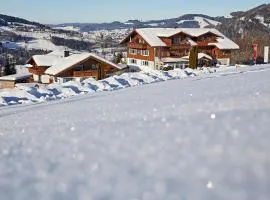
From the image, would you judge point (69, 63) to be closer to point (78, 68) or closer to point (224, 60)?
point (78, 68)

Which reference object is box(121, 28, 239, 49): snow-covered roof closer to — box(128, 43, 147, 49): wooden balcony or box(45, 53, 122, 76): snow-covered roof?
box(128, 43, 147, 49): wooden balcony

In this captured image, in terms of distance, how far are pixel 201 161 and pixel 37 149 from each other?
6.32 ft

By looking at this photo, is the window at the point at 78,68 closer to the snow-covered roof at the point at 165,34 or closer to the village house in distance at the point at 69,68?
the village house in distance at the point at 69,68

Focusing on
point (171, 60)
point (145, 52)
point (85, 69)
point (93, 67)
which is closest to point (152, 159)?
point (85, 69)

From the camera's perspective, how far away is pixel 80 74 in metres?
36.3

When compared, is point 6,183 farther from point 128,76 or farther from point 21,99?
point 128,76

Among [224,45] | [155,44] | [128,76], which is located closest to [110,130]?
[128,76]

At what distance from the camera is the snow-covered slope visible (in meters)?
2.79

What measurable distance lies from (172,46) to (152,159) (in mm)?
42037

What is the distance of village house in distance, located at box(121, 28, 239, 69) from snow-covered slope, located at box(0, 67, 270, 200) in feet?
127

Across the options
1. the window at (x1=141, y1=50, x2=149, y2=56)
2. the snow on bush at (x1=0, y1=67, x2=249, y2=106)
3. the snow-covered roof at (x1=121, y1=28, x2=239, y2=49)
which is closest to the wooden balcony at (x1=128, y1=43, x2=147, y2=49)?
the window at (x1=141, y1=50, x2=149, y2=56)

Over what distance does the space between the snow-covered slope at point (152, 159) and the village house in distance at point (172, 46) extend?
38.9 metres

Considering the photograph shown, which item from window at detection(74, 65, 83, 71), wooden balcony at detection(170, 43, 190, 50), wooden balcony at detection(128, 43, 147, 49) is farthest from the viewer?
wooden balcony at detection(128, 43, 147, 49)

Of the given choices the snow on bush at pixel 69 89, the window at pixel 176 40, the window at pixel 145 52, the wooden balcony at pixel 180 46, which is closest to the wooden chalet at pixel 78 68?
the window at pixel 145 52
